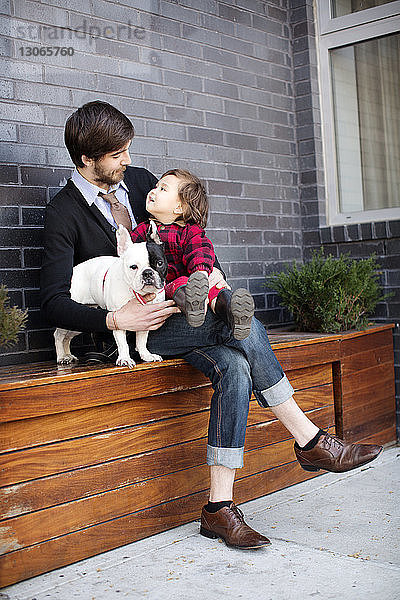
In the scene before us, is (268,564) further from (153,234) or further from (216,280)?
(153,234)

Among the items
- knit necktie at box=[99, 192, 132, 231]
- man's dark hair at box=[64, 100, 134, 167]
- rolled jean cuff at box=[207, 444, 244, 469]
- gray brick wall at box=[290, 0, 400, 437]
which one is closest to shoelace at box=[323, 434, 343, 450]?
rolled jean cuff at box=[207, 444, 244, 469]

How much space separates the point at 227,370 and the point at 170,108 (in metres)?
1.57

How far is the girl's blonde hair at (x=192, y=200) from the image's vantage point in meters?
2.67

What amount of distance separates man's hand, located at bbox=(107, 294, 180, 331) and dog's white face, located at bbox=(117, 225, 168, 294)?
7 cm

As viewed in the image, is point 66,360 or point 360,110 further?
point 360,110

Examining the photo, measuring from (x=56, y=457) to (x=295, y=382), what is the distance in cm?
121

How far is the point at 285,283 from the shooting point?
362 cm

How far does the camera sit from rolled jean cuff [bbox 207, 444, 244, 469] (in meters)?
2.37

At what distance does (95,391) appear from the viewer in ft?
7.47

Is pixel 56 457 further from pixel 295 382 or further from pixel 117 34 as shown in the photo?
pixel 117 34

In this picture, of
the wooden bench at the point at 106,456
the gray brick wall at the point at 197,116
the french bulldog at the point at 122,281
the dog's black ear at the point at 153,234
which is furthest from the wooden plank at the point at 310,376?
the dog's black ear at the point at 153,234

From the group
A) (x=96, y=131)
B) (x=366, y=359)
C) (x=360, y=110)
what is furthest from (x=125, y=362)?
(x=360, y=110)

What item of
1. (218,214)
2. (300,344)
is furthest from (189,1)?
(300,344)

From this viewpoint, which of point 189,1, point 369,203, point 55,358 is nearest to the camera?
point 55,358
